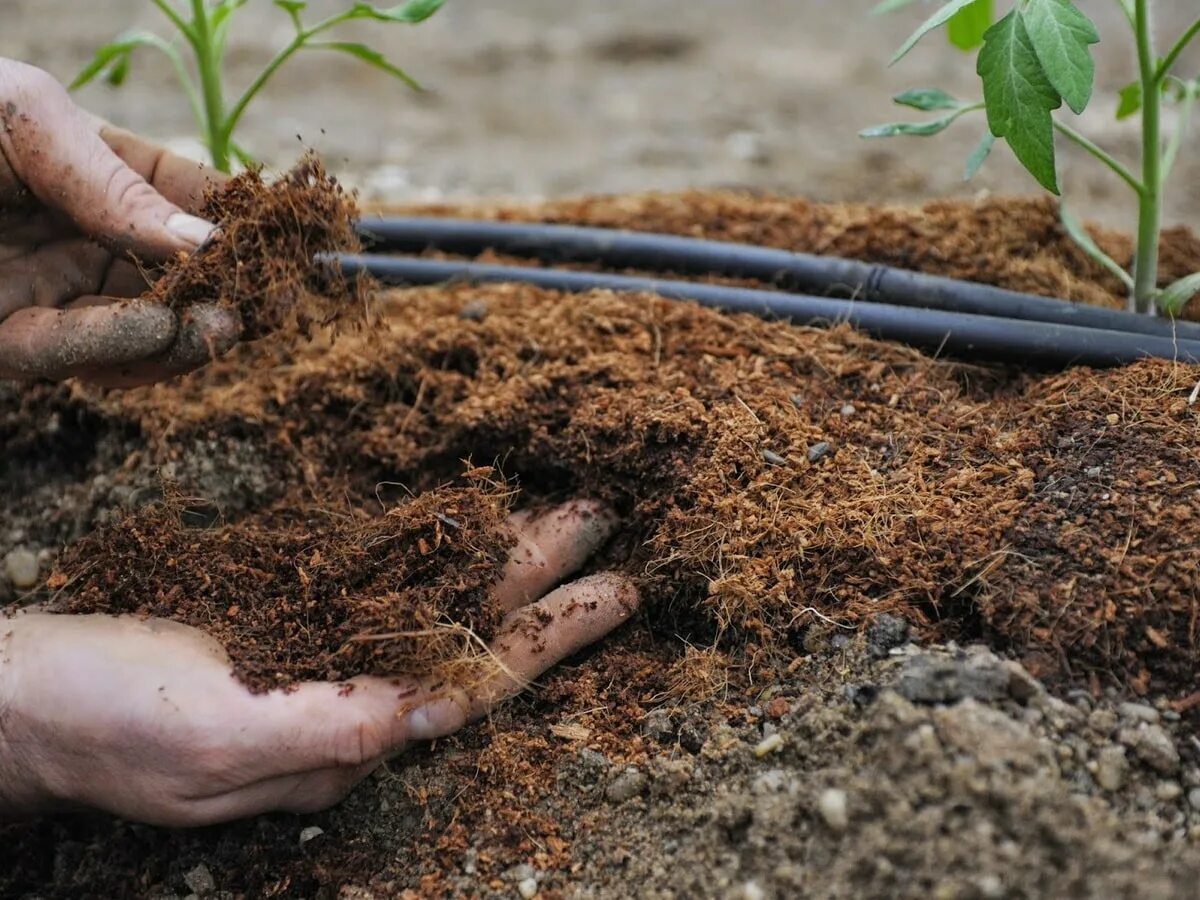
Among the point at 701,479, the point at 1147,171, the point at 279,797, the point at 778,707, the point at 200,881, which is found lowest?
the point at 200,881

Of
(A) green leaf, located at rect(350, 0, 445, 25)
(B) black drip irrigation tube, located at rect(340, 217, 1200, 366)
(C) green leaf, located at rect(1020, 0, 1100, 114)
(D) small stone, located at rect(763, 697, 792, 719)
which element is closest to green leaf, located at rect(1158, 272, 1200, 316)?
(B) black drip irrigation tube, located at rect(340, 217, 1200, 366)

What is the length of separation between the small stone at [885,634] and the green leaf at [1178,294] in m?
0.84

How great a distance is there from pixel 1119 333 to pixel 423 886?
1382 mm

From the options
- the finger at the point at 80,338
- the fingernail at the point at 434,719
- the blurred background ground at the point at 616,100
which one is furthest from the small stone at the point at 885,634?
the blurred background ground at the point at 616,100

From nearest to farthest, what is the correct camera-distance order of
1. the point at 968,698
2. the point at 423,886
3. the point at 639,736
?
the point at 968,698, the point at 423,886, the point at 639,736

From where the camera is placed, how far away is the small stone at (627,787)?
132 centimetres

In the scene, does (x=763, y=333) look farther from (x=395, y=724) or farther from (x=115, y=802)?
(x=115, y=802)

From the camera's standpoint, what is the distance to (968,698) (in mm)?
1163

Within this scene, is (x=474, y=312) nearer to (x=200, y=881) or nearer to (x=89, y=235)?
(x=89, y=235)

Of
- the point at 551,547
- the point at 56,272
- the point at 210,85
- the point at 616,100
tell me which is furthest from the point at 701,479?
the point at 616,100

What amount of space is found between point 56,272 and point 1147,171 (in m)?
1.85

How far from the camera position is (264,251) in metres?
1.46

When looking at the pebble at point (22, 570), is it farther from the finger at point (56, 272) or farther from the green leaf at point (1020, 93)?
the green leaf at point (1020, 93)

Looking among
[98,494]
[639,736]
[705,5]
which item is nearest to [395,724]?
[639,736]
